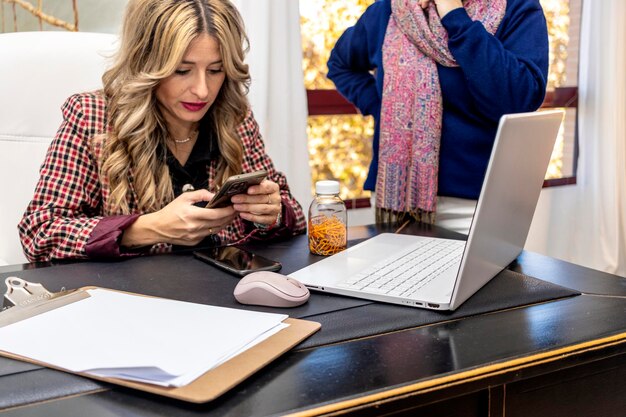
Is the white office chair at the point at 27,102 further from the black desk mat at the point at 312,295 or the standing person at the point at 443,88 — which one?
the standing person at the point at 443,88

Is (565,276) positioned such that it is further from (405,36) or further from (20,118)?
(20,118)

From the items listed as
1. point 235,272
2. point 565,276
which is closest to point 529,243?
point 565,276

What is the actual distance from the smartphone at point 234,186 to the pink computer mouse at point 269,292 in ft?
0.81

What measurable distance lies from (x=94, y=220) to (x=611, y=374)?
35.2 inches

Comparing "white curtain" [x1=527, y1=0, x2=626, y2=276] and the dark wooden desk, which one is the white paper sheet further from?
"white curtain" [x1=527, y1=0, x2=626, y2=276]

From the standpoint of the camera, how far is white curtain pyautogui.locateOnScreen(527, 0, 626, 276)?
3129 millimetres

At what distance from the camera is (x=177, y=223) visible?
1.24 metres

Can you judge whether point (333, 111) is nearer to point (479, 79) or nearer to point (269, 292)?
point (479, 79)

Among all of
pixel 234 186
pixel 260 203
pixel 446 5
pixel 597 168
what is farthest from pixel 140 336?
pixel 597 168

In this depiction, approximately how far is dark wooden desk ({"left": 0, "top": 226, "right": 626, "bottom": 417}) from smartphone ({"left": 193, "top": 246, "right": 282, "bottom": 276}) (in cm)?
33

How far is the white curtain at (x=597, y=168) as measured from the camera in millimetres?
3129

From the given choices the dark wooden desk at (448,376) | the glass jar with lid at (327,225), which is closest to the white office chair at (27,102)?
the glass jar with lid at (327,225)

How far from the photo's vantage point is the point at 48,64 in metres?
1.57

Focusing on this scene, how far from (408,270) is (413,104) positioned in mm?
811
